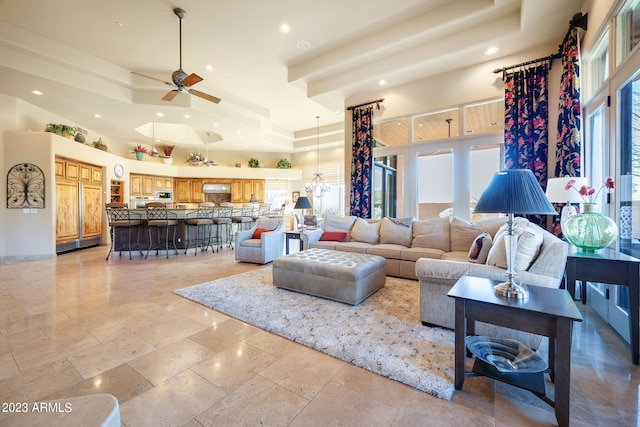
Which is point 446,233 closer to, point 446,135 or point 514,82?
point 446,135

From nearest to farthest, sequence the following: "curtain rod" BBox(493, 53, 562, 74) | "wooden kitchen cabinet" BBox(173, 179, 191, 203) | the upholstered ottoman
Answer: the upholstered ottoman → "curtain rod" BBox(493, 53, 562, 74) → "wooden kitchen cabinet" BBox(173, 179, 191, 203)

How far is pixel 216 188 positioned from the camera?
11031mm

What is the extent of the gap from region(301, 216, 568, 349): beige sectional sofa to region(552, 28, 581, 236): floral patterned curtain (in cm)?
103

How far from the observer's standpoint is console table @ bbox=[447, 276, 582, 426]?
4.64 ft

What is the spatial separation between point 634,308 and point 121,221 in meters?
7.96

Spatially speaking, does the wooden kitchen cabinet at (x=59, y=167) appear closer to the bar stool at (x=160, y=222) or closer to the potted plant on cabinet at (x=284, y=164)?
the bar stool at (x=160, y=222)

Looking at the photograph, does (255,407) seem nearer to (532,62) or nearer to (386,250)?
(386,250)

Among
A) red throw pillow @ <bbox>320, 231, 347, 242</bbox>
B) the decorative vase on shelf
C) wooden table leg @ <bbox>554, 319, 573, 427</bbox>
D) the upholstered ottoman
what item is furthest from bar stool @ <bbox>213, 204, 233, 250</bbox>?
wooden table leg @ <bbox>554, 319, 573, 427</bbox>

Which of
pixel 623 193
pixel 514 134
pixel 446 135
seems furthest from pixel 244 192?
pixel 623 193

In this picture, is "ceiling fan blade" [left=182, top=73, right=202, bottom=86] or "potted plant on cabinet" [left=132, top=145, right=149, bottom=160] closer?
"ceiling fan blade" [left=182, top=73, right=202, bottom=86]

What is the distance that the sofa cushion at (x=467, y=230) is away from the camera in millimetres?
3977

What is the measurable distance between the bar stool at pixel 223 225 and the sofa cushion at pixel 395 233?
435cm

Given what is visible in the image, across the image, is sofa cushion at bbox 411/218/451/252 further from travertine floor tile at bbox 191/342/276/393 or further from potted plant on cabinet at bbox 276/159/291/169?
potted plant on cabinet at bbox 276/159/291/169

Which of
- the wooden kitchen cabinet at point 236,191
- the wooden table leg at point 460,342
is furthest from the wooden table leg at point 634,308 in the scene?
the wooden kitchen cabinet at point 236,191
